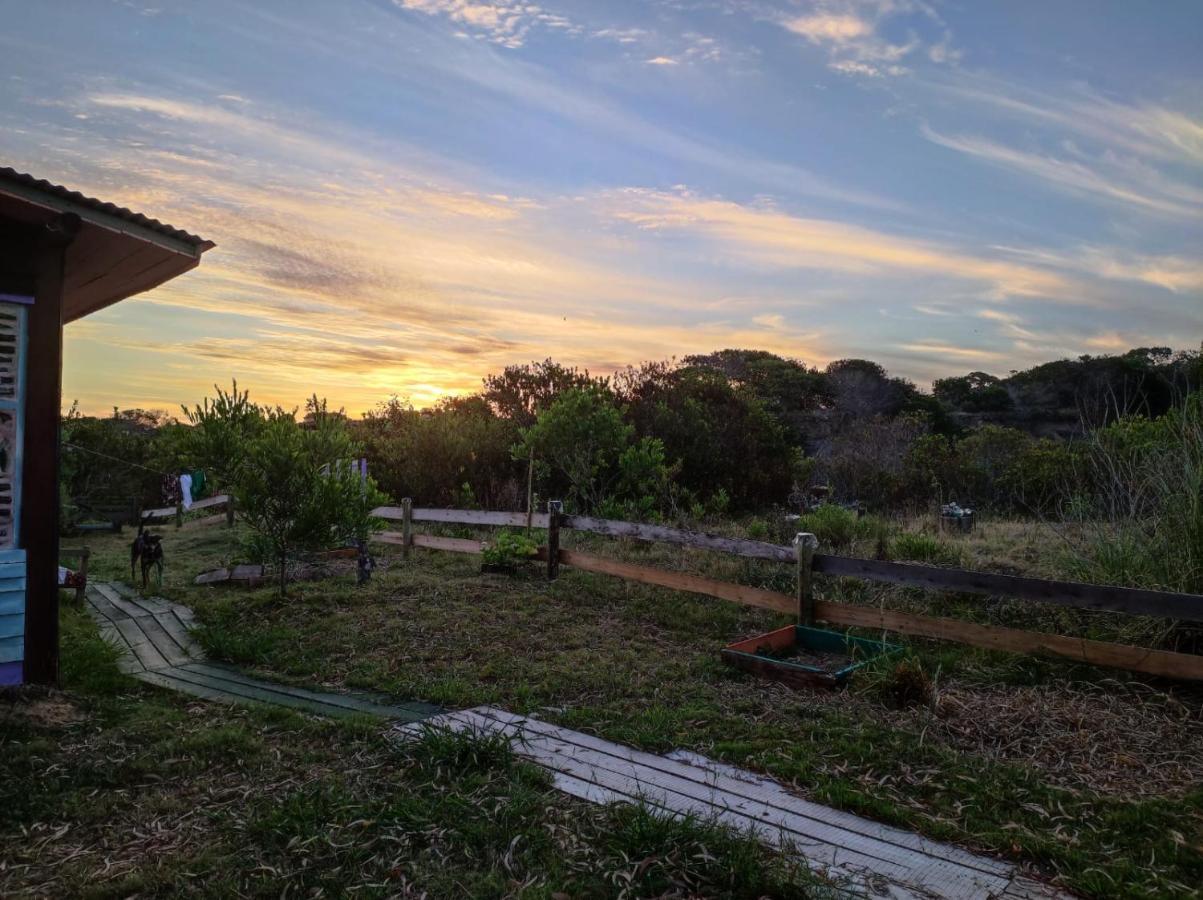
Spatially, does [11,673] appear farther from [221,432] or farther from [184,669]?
[221,432]

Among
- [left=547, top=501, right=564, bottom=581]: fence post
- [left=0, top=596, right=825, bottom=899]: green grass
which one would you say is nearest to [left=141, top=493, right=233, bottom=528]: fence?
[left=547, top=501, right=564, bottom=581]: fence post

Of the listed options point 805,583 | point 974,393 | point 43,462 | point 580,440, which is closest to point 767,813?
point 805,583

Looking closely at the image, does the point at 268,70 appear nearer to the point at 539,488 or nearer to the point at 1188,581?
the point at 539,488

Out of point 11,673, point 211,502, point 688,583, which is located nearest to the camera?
point 11,673

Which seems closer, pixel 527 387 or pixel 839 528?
pixel 839 528

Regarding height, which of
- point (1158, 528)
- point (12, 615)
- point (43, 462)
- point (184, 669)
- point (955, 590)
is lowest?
point (184, 669)

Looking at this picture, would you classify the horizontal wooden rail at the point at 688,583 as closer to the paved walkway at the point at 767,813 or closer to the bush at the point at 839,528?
the bush at the point at 839,528

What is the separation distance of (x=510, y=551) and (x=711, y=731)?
19.6ft

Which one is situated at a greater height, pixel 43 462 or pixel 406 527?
pixel 43 462

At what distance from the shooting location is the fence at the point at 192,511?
1727 centimetres

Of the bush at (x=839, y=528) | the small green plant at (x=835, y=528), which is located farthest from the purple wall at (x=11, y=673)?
the bush at (x=839, y=528)

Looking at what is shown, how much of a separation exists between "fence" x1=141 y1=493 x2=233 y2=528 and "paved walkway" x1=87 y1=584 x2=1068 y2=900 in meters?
11.7

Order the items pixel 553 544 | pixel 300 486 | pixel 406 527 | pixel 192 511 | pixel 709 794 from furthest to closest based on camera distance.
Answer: pixel 192 511 → pixel 406 527 → pixel 553 544 → pixel 300 486 → pixel 709 794

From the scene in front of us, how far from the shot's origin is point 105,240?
5934 mm
